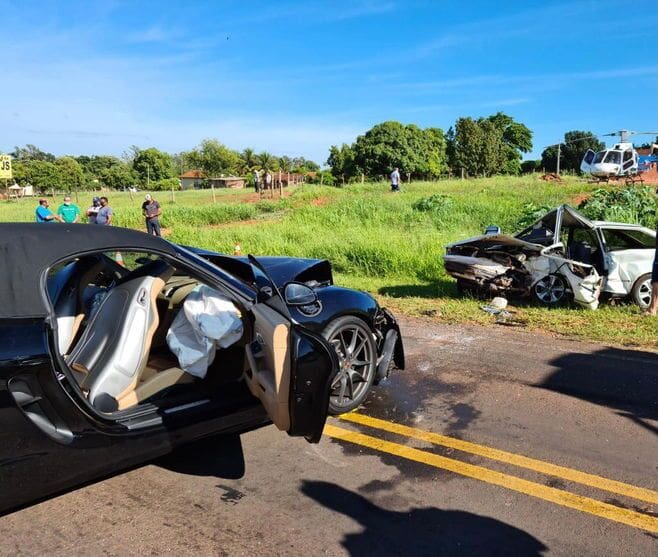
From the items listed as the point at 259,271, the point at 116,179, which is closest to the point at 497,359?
the point at 259,271

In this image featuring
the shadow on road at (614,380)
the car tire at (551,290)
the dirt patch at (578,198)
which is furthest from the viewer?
the dirt patch at (578,198)

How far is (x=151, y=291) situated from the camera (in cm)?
327

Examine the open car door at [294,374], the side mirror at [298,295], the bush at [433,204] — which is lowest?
the open car door at [294,374]

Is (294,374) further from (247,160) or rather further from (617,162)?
(247,160)

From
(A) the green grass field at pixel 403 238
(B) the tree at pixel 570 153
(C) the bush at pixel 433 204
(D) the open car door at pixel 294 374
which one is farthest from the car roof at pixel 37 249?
(B) the tree at pixel 570 153

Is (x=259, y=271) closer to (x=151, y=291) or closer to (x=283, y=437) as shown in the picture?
(x=151, y=291)

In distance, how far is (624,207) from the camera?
1491 cm

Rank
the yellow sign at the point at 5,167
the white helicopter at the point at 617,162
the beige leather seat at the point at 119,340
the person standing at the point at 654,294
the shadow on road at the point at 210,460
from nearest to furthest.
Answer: the beige leather seat at the point at 119,340
the shadow on road at the point at 210,460
the person standing at the point at 654,294
the yellow sign at the point at 5,167
the white helicopter at the point at 617,162

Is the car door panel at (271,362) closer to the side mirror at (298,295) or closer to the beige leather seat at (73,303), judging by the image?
the side mirror at (298,295)

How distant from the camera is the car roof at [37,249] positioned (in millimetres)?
2451

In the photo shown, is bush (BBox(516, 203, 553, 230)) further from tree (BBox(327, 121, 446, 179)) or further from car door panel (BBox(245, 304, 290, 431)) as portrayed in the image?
tree (BBox(327, 121, 446, 179))

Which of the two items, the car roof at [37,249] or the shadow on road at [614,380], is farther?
the shadow on road at [614,380]

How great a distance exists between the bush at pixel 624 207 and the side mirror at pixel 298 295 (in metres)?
12.5

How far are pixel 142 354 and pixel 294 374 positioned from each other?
998 mm
